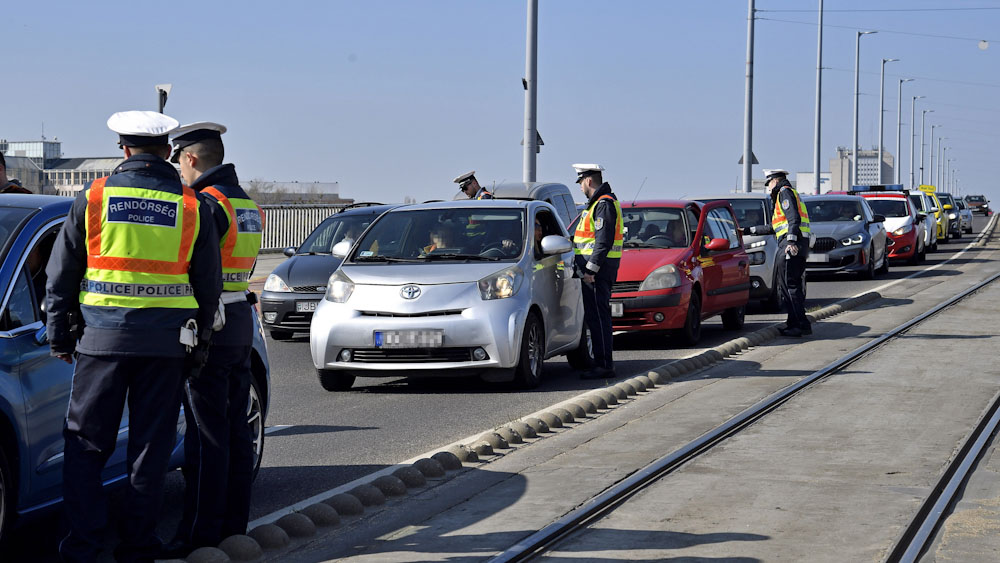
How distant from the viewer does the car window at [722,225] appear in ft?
54.6

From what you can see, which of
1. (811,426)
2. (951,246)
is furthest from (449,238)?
(951,246)

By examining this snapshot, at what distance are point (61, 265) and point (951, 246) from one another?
4668 cm

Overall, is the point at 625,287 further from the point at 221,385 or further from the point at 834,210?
the point at 834,210

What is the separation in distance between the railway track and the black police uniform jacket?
1.69 metres

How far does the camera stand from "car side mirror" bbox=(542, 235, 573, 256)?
11.7 metres

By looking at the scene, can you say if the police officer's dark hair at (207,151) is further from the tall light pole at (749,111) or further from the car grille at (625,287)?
the tall light pole at (749,111)

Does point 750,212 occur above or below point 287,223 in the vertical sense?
above

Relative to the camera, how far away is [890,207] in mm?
34219

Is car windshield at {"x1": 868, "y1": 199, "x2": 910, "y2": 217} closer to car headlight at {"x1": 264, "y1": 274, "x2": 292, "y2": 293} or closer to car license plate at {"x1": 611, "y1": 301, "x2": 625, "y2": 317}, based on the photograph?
car license plate at {"x1": 611, "y1": 301, "x2": 625, "y2": 317}

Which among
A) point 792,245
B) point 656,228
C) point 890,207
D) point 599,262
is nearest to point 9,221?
point 599,262

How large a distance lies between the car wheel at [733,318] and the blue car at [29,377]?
463 inches

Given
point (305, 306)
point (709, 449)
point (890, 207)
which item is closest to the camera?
point (709, 449)

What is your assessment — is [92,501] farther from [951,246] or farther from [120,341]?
[951,246]

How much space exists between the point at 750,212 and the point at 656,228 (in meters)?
5.91
